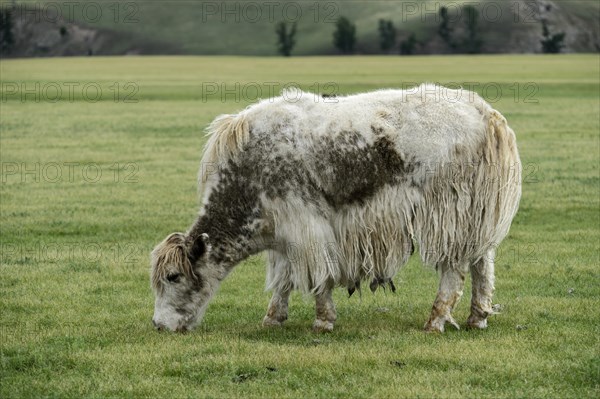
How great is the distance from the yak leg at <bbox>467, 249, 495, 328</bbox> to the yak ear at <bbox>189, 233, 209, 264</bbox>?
2.92 m

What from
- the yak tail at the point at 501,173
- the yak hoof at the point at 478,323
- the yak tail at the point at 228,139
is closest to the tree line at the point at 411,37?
the yak tail at the point at 228,139

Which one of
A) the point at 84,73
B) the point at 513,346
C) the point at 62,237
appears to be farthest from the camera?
the point at 84,73

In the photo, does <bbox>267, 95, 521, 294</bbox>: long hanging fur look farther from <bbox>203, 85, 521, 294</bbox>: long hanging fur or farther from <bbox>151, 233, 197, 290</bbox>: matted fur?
<bbox>151, 233, 197, 290</bbox>: matted fur

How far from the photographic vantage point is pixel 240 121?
33.7 ft

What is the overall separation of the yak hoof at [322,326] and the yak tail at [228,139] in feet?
6.69

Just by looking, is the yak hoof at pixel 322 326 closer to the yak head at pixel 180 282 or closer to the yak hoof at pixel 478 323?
the yak head at pixel 180 282

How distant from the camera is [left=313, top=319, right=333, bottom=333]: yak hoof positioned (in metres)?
10.3

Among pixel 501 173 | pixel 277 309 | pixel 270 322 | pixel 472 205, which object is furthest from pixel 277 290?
pixel 501 173

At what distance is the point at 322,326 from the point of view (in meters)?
10.3

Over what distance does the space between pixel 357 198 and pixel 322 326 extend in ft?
4.78

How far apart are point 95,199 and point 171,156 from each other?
7.82 m

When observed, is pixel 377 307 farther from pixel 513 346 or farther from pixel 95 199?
pixel 95 199

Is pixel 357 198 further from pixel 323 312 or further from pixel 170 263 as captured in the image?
pixel 170 263

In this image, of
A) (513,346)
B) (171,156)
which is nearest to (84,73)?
(171,156)
